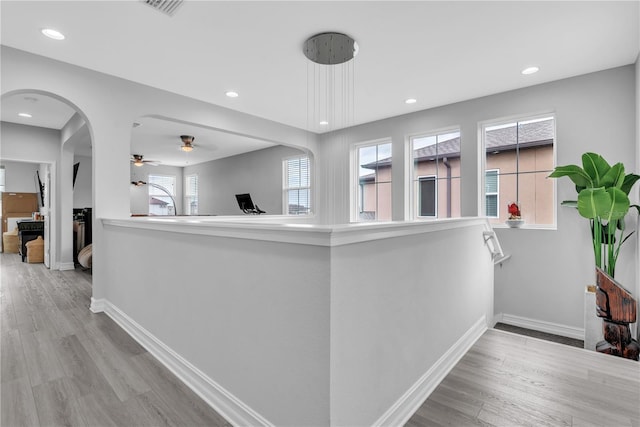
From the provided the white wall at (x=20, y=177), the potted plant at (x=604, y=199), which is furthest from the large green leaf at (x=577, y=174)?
the white wall at (x=20, y=177)

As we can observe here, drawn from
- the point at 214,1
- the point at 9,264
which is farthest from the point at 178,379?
the point at 9,264

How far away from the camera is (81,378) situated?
191 cm

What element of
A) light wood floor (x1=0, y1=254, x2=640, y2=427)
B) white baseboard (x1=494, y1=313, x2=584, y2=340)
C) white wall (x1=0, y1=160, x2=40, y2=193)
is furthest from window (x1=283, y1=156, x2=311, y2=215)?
white wall (x1=0, y1=160, x2=40, y2=193)

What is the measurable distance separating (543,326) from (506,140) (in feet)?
7.63

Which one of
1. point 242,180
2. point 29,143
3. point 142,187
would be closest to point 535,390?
point 242,180

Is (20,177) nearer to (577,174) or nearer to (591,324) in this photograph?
(577,174)

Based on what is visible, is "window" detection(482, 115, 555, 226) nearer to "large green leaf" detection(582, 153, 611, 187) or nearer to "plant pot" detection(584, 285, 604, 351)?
"large green leaf" detection(582, 153, 611, 187)

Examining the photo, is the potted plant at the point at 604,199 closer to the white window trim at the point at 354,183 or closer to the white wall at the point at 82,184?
the white window trim at the point at 354,183

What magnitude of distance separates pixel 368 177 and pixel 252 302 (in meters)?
4.39

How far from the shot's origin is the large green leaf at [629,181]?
273 cm

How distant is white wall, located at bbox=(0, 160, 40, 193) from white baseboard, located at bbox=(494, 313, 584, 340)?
35.6 ft

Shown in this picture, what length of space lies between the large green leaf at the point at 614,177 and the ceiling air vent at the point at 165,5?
12.6 feet

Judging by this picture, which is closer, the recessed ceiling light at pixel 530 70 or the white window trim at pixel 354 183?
the recessed ceiling light at pixel 530 70

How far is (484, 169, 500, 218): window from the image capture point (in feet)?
13.3
